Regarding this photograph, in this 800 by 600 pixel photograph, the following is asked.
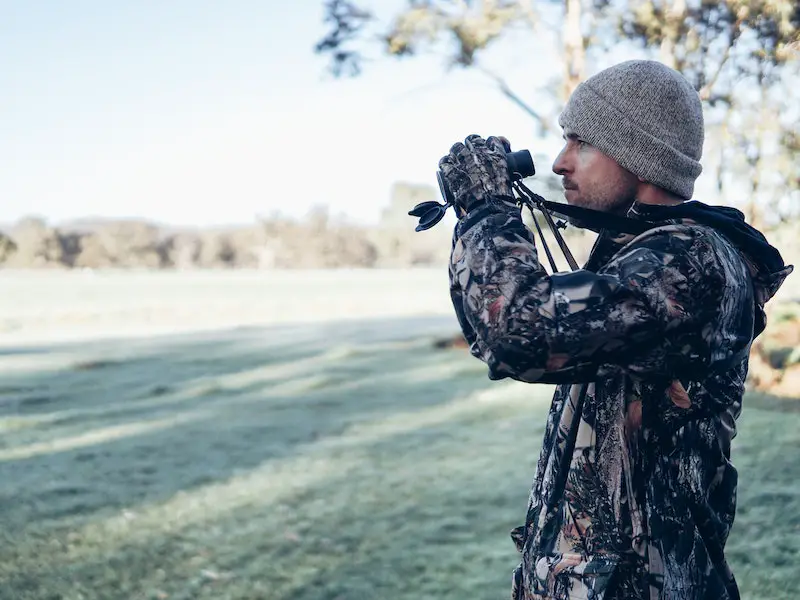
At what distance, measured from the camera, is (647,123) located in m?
1.50

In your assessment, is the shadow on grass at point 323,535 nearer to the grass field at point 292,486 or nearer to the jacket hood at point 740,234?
the grass field at point 292,486

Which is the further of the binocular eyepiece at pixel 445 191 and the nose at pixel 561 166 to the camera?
the nose at pixel 561 166

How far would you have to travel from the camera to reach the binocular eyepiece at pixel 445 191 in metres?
1.44

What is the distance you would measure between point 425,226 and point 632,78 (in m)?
0.45

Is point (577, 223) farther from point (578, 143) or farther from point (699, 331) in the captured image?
point (699, 331)

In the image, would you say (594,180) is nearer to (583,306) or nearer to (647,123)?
(647,123)

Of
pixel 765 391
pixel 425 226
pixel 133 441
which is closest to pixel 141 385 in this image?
pixel 133 441

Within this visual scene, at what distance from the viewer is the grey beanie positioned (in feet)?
4.91

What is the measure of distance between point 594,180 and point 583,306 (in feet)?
1.25

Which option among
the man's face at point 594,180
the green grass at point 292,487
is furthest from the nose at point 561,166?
the green grass at point 292,487

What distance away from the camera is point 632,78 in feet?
5.03

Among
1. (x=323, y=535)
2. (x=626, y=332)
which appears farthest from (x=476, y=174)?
(x=323, y=535)

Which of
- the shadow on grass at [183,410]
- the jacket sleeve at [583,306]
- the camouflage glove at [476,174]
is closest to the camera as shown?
the jacket sleeve at [583,306]

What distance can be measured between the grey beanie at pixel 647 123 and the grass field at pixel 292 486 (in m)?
3.12
